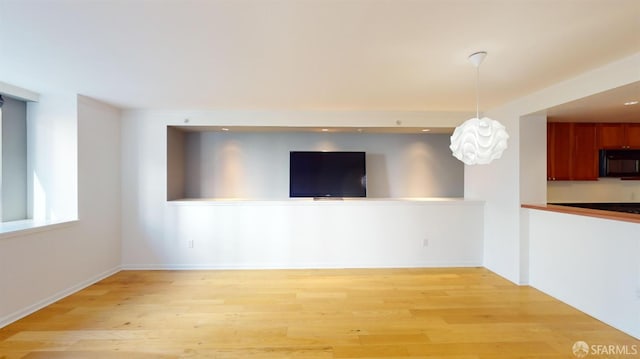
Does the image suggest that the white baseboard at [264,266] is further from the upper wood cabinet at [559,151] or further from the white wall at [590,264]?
the upper wood cabinet at [559,151]

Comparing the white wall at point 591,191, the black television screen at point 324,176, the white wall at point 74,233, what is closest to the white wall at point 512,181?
the white wall at point 591,191

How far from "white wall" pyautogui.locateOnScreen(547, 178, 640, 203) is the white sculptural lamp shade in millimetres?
3131

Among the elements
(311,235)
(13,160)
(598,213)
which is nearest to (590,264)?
(598,213)

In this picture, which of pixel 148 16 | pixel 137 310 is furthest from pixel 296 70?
pixel 137 310

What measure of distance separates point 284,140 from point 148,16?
302 centimetres

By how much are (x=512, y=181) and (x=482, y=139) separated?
82.3 inches

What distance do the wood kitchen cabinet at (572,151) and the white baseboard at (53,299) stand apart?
21.0 feet

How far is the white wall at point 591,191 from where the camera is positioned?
4133 mm

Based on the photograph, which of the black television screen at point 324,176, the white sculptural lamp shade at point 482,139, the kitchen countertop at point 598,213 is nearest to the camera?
the white sculptural lamp shade at point 482,139

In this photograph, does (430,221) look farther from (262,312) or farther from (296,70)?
(296,70)

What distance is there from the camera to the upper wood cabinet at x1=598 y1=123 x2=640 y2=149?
378 cm

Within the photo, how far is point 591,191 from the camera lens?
414 cm

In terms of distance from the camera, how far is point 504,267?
12.1 ft

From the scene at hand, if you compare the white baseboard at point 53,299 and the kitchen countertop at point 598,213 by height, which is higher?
the kitchen countertop at point 598,213
